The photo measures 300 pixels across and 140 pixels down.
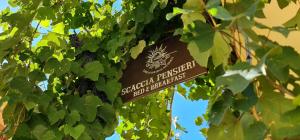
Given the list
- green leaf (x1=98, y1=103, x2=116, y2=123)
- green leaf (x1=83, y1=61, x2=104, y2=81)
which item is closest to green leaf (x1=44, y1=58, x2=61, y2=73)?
green leaf (x1=83, y1=61, x2=104, y2=81)

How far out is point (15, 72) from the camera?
6.27ft

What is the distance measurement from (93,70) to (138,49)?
7.2 inches

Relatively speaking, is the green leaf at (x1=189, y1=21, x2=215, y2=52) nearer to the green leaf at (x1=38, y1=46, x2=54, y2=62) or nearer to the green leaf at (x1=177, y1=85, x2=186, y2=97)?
the green leaf at (x1=38, y1=46, x2=54, y2=62)

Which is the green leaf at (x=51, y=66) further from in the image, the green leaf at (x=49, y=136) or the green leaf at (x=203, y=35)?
the green leaf at (x=203, y=35)

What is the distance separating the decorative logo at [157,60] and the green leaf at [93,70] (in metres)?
0.17

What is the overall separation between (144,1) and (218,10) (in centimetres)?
101

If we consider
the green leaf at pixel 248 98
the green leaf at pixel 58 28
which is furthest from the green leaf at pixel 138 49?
the green leaf at pixel 248 98

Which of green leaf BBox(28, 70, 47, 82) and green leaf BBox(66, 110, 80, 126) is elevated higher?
green leaf BBox(28, 70, 47, 82)

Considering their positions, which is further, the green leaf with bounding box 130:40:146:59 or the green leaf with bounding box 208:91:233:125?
the green leaf with bounding box 130:40:146:59

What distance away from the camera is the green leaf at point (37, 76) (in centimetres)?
188

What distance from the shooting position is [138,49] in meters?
1.96

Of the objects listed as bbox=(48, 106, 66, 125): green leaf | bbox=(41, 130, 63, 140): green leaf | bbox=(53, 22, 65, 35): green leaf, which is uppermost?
bbox=(53, 22, 65, 35): green leaf

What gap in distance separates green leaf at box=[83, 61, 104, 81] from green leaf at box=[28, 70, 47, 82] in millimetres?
156

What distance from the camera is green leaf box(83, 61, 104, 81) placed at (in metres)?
1.92
